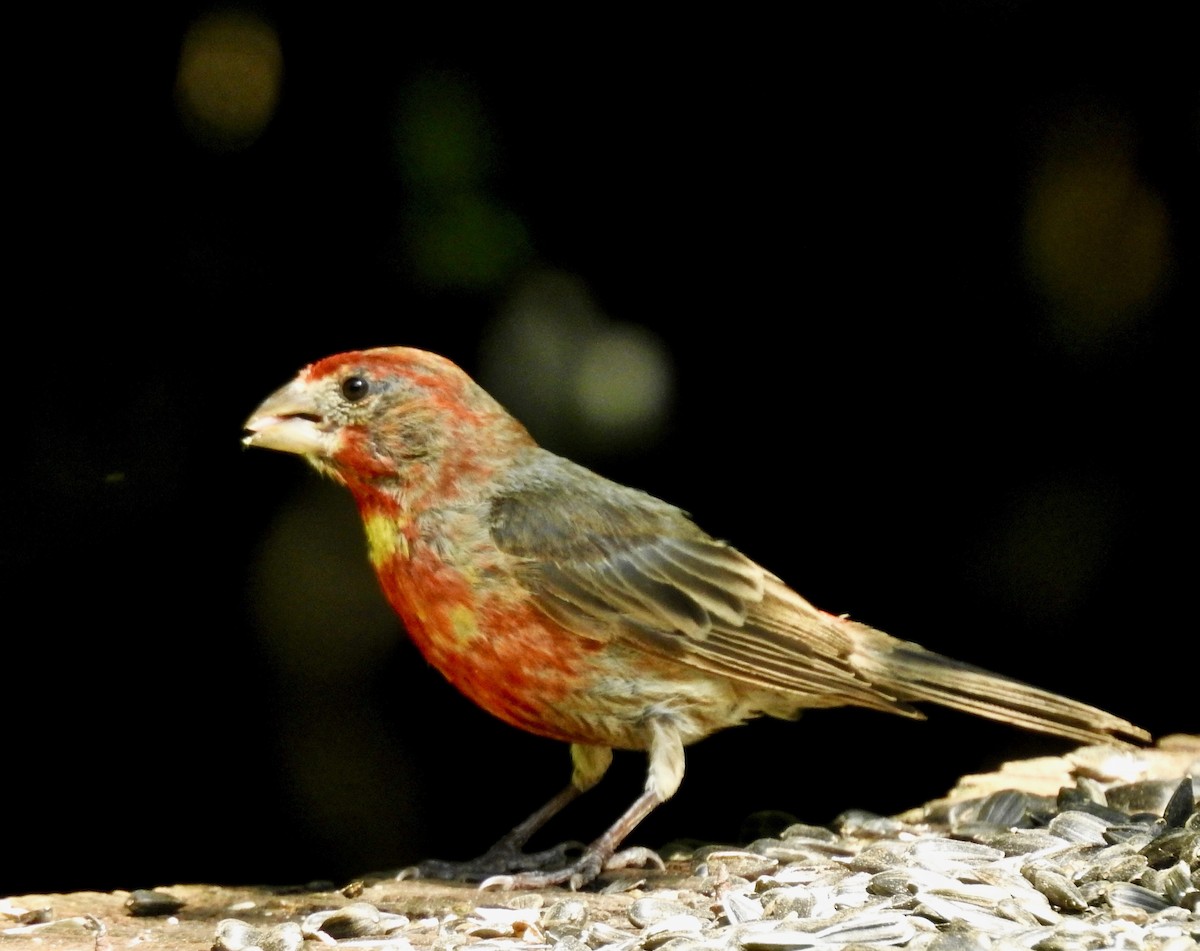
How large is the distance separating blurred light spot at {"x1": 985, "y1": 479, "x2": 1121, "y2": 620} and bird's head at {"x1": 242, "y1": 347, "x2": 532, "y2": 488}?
7.83ft

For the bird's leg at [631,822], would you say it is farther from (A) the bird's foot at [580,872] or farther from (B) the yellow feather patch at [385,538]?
(B) the yellow feather patch at [385,538]

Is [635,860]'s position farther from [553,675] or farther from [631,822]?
[553,675]

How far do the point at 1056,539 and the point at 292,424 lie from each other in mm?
2950

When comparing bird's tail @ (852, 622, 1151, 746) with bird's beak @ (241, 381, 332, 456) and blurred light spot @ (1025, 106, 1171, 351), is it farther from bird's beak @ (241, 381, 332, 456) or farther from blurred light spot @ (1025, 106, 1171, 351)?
bird's beak @ (241, 381, 332, 456)

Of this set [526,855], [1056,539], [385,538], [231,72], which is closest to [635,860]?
[526,855]

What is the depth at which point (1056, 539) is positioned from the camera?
19.8ft

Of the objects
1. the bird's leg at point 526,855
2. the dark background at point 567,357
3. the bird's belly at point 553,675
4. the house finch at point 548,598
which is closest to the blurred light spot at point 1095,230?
the dark background at point 567,357

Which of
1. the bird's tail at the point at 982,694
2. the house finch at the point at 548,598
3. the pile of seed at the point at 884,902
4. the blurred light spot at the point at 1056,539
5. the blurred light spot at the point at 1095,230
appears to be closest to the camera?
the pile of seed at the point at 884,902

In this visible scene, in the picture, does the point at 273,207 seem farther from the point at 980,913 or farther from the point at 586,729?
the point at 980,913

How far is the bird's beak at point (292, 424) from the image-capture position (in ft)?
14.7

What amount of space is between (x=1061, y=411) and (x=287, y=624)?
2.90m

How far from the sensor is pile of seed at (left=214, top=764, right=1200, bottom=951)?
3.43m

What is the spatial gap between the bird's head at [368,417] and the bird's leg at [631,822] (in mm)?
966

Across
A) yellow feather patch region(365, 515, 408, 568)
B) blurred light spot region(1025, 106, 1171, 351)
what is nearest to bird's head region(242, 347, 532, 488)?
yellow feather patch region(365, 515, 408, 568)
